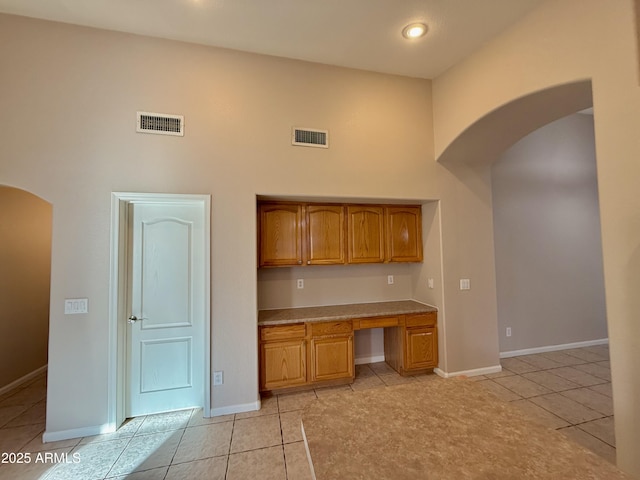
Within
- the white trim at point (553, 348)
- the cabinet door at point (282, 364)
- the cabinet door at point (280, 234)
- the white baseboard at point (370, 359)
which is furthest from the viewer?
the white trim at point (553, 348)

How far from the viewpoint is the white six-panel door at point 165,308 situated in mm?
2760

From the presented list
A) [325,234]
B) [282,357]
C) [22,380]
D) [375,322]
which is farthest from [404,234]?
[22,380]

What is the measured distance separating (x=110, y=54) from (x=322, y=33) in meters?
2.02

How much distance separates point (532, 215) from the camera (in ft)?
14.1

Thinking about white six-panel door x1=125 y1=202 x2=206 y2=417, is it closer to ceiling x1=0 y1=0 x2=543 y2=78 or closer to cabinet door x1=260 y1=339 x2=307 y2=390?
cabinet door x1=260 y1=339 x2=307 y2=390

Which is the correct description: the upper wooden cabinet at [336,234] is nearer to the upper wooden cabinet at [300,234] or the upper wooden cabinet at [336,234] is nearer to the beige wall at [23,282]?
the upper wooden cabinet at [300,234]

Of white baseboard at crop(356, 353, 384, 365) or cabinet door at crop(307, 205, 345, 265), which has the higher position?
cabinet door at crop(307, 205, 345, 265)

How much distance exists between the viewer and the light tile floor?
207 centimetres

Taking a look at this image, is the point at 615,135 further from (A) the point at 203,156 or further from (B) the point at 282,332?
(A) the point at 203,156

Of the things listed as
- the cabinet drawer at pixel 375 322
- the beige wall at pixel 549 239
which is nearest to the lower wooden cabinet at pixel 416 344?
the cabinet drawer at pixel 375 322

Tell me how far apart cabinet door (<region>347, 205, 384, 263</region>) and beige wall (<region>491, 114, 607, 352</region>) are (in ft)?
6.20

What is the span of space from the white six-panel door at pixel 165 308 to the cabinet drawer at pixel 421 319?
234cm

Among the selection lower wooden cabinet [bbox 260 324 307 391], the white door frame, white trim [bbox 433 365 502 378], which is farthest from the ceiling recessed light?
white trim [bbox 433 365 502 378]

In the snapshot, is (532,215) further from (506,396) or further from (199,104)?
(199,104)
